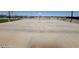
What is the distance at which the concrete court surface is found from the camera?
1.78 m

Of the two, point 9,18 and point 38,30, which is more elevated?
point 9,18

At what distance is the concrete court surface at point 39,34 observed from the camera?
178 centimetres

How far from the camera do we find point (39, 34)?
70.8 inches
